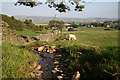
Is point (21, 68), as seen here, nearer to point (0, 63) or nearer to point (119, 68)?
point (0, 63)

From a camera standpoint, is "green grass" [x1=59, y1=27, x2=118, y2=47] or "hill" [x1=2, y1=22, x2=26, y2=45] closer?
"hill" [x1=2, y1=22, x2=26, y2=45]

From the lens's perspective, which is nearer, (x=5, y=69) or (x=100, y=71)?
(x=100, y=71)

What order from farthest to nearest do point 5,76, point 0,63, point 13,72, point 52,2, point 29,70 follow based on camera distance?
point 52,2 < point 29,70 < point 0,63 < point 13,72 < point 5,76

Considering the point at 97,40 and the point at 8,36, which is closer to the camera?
the point at 8,36

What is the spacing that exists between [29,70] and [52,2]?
360 inches

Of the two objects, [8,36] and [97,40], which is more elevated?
[8,36]

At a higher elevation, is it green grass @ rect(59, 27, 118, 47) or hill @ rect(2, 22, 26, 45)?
hill @ rect(2, 22, 26, 45)

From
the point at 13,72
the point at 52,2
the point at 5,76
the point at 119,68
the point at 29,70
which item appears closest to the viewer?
the point at 119,68

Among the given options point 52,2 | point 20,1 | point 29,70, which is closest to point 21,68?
point 29,70

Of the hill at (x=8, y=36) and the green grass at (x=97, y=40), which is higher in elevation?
the hill at (x=8, y=36)

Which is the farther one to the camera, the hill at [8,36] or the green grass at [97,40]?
the green grass at [97,40]

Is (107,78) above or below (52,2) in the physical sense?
below

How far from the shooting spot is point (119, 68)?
2.78m

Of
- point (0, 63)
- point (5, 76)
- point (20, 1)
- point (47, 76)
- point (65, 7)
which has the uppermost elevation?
point (20, 1)
